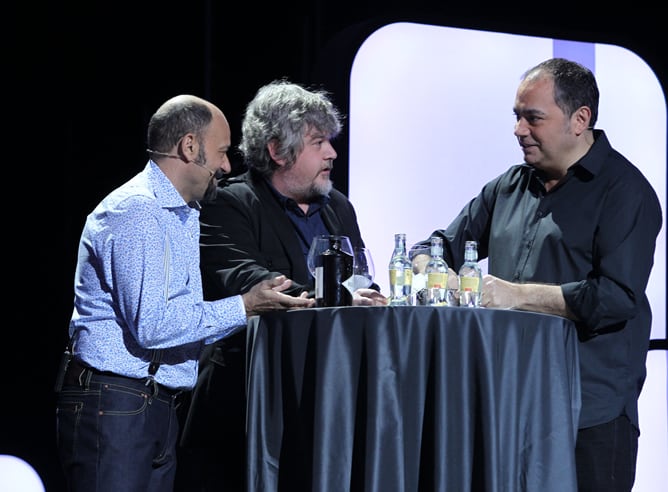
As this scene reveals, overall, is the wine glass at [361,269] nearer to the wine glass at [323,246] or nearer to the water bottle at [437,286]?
the wine glass at [323,246]

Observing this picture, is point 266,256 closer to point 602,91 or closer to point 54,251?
point 54,251

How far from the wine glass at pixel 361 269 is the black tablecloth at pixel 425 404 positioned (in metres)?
0.27

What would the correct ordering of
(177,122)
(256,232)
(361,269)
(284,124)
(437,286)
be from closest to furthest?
(437,286) < (361,269) < (177,122) < (256,232) < (284,124)

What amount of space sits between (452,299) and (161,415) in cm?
86

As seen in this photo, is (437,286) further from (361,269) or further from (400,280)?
(361,269)

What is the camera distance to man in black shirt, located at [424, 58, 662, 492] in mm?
2871

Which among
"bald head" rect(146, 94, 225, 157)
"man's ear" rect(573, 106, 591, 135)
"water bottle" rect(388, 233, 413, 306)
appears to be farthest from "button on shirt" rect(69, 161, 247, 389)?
"man's ear" rect(573, 106, 591, 135)

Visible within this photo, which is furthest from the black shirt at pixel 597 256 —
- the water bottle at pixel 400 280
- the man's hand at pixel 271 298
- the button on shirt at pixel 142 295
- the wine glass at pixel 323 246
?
the button on shirt at pixel 142 295

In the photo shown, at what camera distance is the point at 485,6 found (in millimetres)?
4609

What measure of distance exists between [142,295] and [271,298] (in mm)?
357

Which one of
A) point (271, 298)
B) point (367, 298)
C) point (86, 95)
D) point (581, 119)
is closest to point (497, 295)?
point (367, 298)

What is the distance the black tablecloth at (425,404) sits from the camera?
94.8 inches

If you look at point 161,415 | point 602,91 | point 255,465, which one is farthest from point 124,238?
point 602,91

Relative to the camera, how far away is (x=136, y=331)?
2.62 meters
